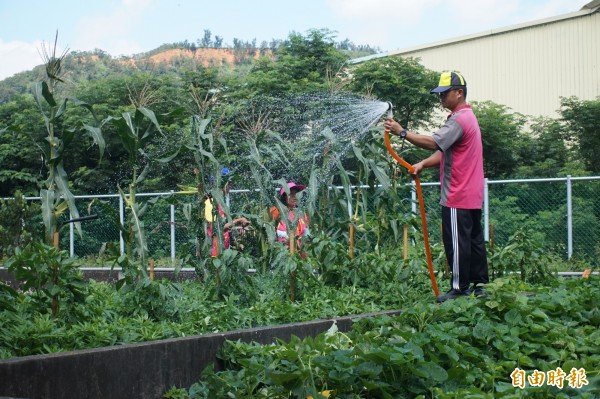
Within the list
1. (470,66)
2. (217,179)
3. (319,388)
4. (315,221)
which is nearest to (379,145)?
(315,221)

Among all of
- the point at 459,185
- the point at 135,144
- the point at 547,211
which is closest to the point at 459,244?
the point at 459,185

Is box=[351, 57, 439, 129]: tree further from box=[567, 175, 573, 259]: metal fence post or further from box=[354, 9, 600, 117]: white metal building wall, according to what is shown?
box=[567, 175, 573, 259]: metal fence post

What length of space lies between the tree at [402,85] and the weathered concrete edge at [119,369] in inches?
641

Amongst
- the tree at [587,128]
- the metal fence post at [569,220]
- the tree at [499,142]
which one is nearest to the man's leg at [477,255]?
the metal fence post at [569,220]

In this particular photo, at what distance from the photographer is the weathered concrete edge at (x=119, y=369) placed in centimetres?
432

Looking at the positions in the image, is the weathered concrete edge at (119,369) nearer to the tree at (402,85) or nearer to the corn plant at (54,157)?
the corn plant at (54,157)

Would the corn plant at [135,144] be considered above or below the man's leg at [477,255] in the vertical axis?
above

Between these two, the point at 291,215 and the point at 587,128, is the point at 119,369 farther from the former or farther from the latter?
the point at 587,128

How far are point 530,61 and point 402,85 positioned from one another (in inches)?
275

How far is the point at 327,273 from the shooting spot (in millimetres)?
7676

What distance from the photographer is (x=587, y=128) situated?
21438mm

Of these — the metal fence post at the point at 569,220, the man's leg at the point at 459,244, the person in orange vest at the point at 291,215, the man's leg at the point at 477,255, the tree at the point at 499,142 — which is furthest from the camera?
the tree at the point at 499,142

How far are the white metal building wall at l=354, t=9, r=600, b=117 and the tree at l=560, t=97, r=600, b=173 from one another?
360 centimetres

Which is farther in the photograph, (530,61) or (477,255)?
(530,61)
